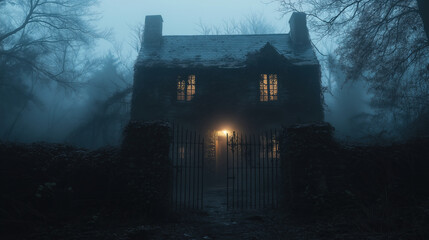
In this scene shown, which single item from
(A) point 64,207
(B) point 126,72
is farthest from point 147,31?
(B) point 126,72

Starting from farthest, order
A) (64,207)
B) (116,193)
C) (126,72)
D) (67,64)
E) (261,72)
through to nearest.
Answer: (126,72) → (67,64) → (261,72) → (116,193) → (64,207)

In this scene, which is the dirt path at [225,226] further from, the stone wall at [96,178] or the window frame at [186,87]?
the window frame at [186,87]

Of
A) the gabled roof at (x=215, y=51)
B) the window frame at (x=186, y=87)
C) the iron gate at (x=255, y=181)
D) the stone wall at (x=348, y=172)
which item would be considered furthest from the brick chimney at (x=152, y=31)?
the stone wall at (x=348, y=172)

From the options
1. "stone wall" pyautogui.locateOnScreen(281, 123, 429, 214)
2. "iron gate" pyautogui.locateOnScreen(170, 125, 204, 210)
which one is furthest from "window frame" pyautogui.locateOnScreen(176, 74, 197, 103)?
"stone wall" pyautogui.locateOnScreen(281, 123, 429, 214)

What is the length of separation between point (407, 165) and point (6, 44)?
980 inches

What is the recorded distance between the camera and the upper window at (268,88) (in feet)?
53.6

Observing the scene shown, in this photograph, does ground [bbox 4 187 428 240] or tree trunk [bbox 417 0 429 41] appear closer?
ground [bbox 4 187 428 240]

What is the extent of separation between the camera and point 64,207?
6.41 metres

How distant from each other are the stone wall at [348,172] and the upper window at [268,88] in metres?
8.88

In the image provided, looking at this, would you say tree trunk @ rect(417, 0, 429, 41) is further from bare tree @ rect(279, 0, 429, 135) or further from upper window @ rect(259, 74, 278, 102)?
upper window @ rect(259, 74, 278, 102)

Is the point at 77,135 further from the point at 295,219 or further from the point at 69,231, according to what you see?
the point at 295,219

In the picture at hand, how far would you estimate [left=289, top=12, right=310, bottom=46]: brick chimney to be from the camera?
18000mm

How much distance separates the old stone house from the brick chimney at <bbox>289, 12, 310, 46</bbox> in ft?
5.17

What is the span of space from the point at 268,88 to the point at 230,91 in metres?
2.35
